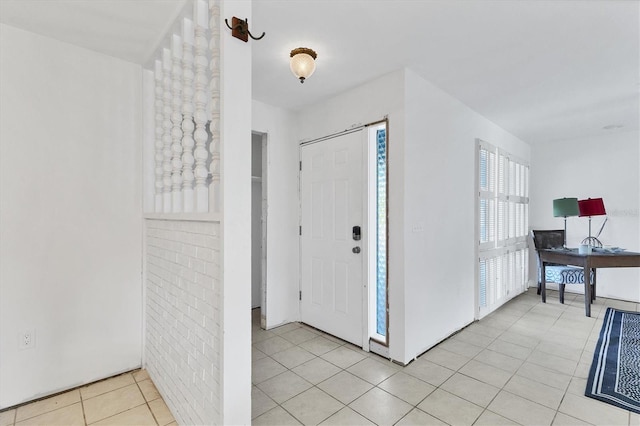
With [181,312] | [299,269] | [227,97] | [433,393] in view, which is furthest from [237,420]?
[299,269]

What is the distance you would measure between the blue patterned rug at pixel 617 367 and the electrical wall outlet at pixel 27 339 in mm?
3835

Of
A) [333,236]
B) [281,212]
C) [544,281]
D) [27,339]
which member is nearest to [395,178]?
[333,236]

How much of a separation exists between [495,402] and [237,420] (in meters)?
1.72

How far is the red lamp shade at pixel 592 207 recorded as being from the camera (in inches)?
165

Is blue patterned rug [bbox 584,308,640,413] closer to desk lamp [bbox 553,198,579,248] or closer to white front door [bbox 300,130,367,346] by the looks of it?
desk lamp [bbox 553,198,579,248]

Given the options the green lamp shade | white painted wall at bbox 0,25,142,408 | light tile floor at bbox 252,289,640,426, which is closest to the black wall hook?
white painted wall at bbox 0,25,142,408

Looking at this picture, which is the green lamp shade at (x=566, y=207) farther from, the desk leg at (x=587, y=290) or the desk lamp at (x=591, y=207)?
the desk leg at (x=587, y=290)

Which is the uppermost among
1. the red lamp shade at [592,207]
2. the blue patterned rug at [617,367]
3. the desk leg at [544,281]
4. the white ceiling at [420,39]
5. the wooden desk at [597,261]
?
the white ceiling at [420,39]

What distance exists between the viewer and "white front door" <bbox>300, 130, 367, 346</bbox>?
9.89ft

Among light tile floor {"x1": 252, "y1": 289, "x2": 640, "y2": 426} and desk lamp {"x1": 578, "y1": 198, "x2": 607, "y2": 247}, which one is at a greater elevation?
desk lamp {"x1": 578, "y1": 198, "x2": 607, "y2": 247}

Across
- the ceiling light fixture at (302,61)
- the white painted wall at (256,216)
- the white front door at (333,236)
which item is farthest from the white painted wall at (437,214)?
the white painted wall at (256,216)

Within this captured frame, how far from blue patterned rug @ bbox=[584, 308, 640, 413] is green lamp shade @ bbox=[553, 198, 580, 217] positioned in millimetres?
1434

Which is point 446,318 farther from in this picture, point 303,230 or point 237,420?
point 237,420

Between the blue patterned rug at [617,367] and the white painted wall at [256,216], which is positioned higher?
the white painted wall at [256,216]
